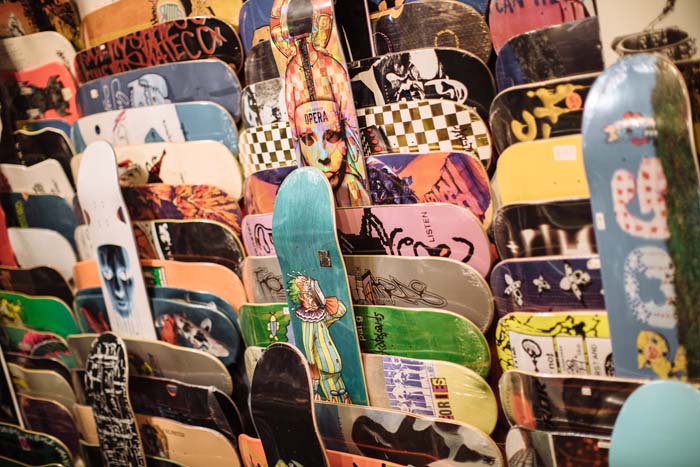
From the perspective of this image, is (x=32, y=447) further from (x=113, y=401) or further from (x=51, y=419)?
(x=113, y=401)

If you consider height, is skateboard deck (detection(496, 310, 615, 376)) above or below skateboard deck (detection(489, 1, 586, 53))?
below

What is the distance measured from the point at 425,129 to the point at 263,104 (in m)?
0.50

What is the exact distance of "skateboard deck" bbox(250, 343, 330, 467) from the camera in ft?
5.84

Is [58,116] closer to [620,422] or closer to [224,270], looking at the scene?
[224,270]

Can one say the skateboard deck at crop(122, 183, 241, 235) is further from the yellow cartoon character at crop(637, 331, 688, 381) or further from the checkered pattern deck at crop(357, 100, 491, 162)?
the yellow cartoon character at crop(637, 331, 688, 381)

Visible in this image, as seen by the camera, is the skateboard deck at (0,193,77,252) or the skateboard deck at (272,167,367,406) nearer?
the skateboard deck at (272,167,367,406)

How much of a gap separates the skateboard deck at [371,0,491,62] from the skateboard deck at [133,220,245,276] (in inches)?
29.7

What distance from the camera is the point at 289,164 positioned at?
1.89 metres

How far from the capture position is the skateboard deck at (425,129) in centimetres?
155

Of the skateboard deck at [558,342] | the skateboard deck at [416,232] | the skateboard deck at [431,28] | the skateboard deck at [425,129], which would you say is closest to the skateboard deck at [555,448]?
the skateboard deck at [558,342]

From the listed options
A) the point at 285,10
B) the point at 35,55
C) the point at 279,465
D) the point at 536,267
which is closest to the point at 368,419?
the point at 279,465

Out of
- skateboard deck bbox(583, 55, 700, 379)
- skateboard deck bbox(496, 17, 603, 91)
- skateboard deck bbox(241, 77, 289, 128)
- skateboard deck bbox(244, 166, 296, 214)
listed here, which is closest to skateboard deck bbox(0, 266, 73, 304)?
skateboard deck bbox(244, 166, 296, 214)

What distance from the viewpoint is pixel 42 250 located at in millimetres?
2598

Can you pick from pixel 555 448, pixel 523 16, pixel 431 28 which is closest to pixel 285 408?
pixel 555 448
